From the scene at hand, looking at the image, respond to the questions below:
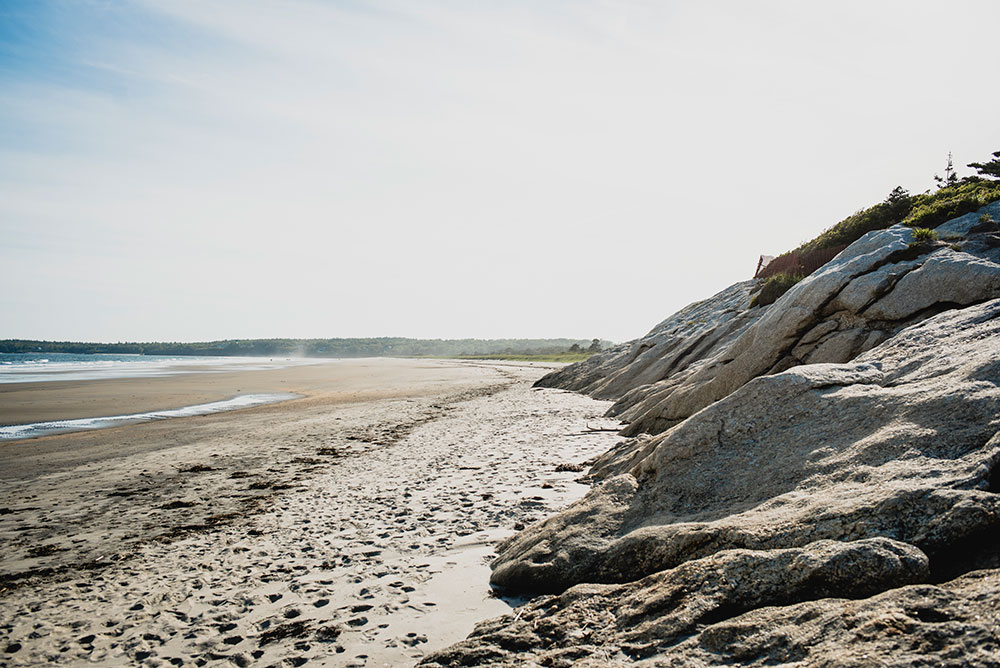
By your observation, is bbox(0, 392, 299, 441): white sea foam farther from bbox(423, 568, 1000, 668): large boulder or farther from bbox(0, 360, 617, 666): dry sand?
bbox(423, 568, 1000, 668): large boulder

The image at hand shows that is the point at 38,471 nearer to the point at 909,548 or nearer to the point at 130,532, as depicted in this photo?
the point at 130,532

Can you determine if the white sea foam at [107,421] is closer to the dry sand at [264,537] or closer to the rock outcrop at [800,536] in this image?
the dry sand at [264,537]

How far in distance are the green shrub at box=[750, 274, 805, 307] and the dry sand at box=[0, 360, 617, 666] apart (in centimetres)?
949

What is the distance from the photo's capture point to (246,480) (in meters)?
13.2

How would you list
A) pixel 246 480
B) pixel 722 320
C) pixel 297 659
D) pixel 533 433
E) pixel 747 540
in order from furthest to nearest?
pixel 722 320 → pixel 533 433 → pixel 246 480 → pixel 297 659 → pixel 747 540

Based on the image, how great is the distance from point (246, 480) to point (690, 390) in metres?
11.9

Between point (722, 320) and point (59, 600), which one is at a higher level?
point (722, 320)

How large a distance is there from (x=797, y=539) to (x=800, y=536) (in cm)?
4

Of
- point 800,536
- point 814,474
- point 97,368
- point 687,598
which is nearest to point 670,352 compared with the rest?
point 814,474

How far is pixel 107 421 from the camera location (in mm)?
24719

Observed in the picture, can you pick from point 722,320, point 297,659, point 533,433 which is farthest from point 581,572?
point 722,320

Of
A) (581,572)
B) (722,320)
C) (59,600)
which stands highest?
(722,320)

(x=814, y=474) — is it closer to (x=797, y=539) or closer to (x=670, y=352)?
(x=797, y=539)

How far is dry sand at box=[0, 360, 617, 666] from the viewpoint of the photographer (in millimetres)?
5977
